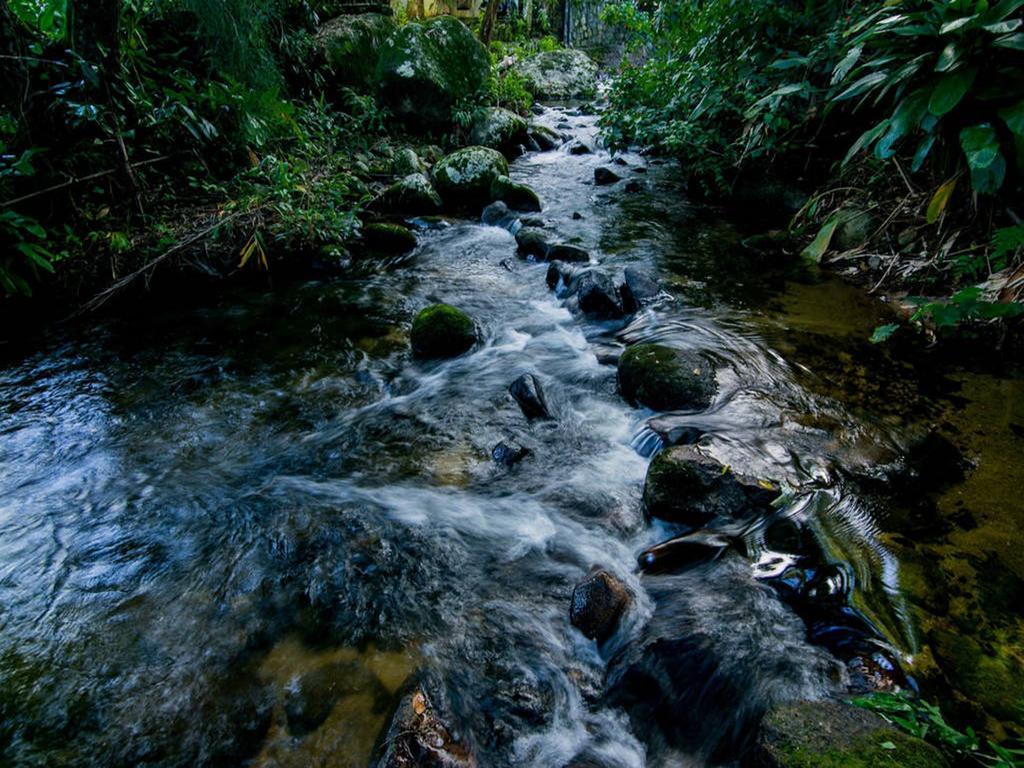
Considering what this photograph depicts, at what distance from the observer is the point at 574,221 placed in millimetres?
7398

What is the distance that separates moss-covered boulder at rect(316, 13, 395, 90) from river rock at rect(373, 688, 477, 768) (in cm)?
1118

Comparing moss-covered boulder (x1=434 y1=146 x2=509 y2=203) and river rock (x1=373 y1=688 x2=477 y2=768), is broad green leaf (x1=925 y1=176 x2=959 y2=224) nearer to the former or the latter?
river rock (x1=373 y1=688 x2=477 y2=768)

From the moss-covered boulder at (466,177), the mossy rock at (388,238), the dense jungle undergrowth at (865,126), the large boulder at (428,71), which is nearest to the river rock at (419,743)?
the dense jungle undergrowth at (865,126)

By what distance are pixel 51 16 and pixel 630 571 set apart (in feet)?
19.3

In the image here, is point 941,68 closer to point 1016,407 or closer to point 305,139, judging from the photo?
point 1016,407

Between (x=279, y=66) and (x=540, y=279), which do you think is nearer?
(x=540, y=279)

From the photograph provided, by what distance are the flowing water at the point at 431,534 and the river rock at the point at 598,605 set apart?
0.07 metres

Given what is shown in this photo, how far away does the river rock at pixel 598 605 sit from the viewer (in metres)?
2.17

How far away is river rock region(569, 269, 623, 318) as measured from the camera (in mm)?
4922

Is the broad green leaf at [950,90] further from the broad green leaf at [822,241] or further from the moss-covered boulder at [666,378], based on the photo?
the moss-covered boulder at [666,378]

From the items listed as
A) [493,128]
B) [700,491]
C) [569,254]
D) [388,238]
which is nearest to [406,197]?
[388,238]

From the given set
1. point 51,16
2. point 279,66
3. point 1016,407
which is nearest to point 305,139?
point 279,66

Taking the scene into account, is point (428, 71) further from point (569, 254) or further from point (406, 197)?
point (569, 254)

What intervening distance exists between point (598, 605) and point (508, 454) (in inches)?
49.8
